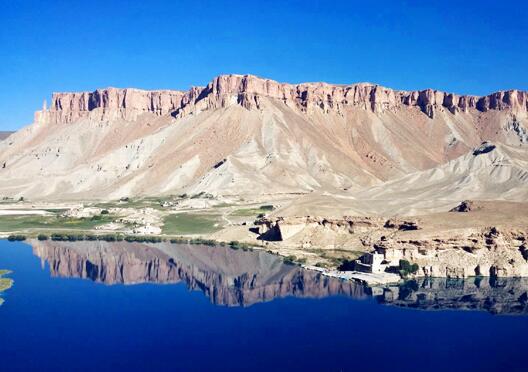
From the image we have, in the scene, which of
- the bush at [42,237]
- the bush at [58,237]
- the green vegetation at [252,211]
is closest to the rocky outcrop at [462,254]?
the green vegetation at [252,211]

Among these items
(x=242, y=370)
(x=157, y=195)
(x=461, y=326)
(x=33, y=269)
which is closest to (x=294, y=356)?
(x=242, y=370)

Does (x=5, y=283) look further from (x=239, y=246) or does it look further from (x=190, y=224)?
(x=190, y=224)

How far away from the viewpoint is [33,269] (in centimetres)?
7281

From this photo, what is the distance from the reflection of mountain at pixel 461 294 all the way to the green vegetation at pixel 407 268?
1205 mm

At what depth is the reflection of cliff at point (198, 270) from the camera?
6275 centimetres

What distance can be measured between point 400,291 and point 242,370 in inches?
975

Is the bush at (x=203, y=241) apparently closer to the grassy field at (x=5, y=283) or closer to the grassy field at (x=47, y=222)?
the grassy field at (x=47, y=222)

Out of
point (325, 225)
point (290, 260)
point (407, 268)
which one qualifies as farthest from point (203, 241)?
point (407, 268)

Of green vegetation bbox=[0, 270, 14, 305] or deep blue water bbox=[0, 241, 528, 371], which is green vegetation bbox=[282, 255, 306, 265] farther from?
green vegetation bbox=[0, 270, 14, 305]

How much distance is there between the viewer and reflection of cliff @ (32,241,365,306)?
62.8 metres

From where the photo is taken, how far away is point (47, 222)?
113875 mm

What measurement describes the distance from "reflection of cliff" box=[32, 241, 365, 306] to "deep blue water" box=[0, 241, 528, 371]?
300cm

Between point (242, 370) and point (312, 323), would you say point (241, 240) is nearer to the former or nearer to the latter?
point (312, 323)

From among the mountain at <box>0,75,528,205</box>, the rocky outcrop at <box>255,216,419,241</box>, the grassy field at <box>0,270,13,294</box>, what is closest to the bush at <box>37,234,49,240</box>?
the grassy field at <box>0,270,13,294</box>
